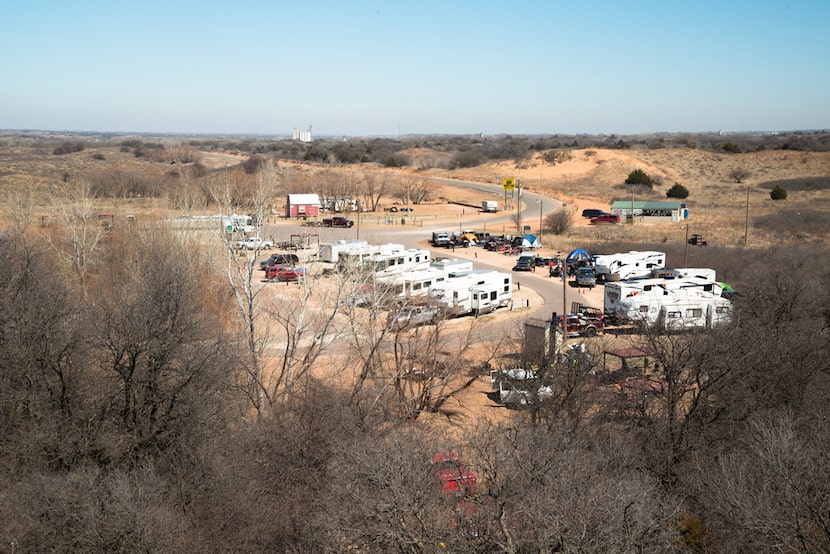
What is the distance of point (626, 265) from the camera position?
111 feet

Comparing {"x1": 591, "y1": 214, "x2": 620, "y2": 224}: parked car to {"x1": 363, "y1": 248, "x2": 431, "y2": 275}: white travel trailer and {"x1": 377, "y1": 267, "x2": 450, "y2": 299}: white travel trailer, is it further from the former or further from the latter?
{"x1": 377, "y1": 267, "x2": 450, "y2": 299}: white travel trailer

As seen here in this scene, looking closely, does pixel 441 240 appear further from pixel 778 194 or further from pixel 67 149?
pixel 67 149

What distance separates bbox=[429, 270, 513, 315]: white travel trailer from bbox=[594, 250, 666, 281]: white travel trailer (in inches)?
244

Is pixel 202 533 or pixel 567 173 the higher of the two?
pixel 567 173

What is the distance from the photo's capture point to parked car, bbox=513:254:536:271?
37.2 m

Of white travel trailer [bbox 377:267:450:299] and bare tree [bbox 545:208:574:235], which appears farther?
bare tree [bbox 545:208:574:235]

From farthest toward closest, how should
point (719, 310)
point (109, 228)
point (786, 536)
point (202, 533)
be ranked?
point (109, 228), point (719, 310), point (202, 533), point (786, 536)

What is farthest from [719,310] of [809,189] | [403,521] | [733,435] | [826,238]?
[809,189]

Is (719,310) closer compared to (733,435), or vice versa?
(733,435)

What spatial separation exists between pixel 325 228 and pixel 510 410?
33.6 metres

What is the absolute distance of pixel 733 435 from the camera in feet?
46.3

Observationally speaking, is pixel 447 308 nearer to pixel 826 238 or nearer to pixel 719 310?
pixel 719 310

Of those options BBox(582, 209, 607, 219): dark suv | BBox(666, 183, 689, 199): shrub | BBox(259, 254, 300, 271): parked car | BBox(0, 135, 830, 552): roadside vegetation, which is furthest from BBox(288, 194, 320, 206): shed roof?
BBox(666, 183, 689, 199): shrub

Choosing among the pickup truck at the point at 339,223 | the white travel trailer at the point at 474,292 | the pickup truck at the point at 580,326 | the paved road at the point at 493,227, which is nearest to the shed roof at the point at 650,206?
the paved road at the point at 493,227
